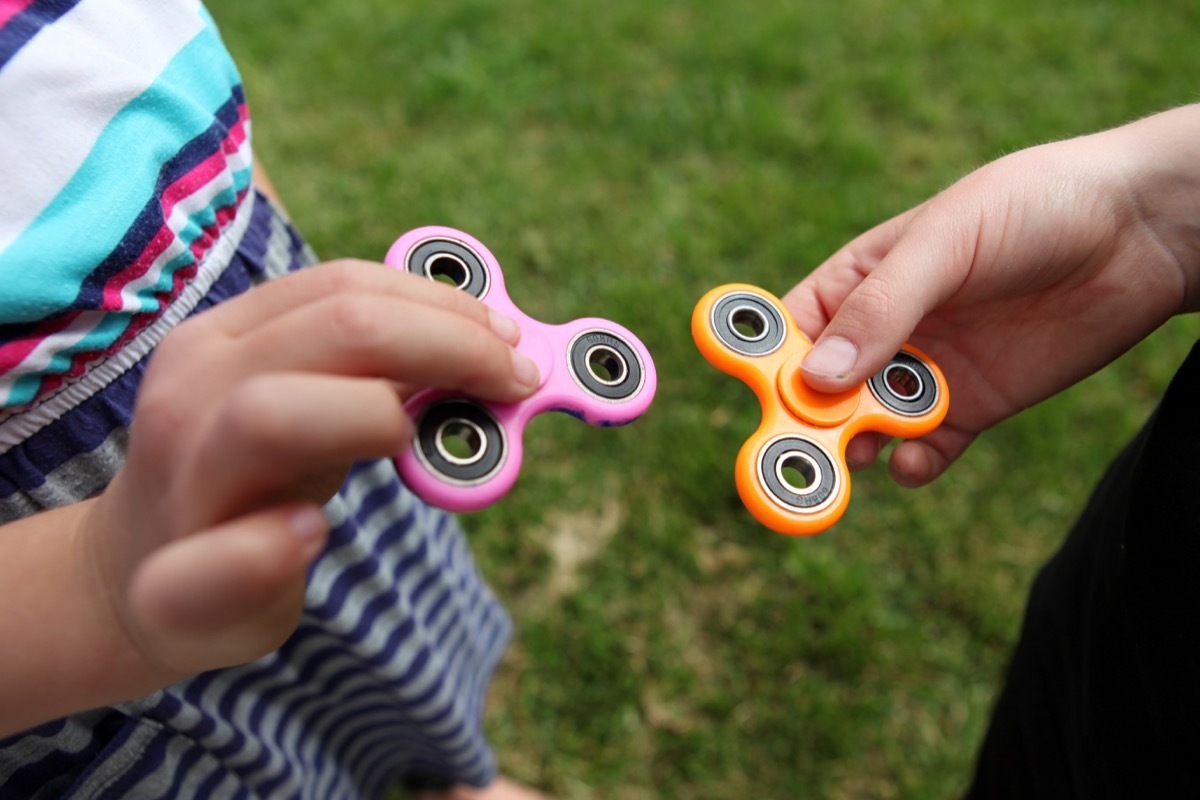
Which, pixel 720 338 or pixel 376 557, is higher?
pixel 720 338

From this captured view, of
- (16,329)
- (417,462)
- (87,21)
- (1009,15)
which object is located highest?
(87,21)

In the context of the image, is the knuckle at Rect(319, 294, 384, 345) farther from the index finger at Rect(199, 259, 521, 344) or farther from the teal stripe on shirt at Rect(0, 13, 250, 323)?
the teal stripe on shirt at Rect(0, 13, 250, 323)

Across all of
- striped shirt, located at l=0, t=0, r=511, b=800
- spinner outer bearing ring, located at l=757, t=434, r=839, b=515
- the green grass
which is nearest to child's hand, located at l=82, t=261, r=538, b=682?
striped shirt, located at l=0, t=0, r=511, b=800

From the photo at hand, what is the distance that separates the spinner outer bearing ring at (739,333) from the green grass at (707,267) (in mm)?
817

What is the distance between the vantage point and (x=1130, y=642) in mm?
782

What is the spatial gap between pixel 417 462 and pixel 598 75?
2.03 m

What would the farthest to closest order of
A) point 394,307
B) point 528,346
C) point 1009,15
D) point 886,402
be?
point 1009,15, point 886,402, point 528,346, point 394,307

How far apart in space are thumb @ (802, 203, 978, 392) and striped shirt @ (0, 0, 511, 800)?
0.50 m

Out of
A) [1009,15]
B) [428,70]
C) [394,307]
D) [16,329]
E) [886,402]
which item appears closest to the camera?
[394,307]

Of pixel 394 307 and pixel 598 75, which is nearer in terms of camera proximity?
pixel 394 307

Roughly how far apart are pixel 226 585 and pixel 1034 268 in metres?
0.85

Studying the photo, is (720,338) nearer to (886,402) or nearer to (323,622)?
(886,402)

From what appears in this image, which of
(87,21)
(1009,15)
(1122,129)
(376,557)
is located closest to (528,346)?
(376,557)

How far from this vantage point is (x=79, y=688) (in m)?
0.59
